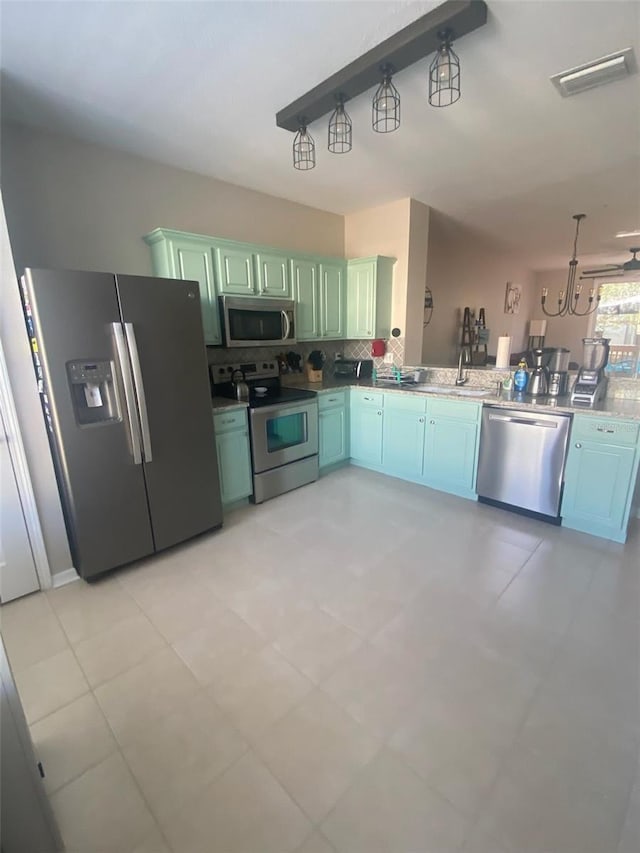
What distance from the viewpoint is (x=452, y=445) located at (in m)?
3.30

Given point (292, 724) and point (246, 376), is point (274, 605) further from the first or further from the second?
Answer: point (246, 376)

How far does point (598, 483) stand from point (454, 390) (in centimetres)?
138

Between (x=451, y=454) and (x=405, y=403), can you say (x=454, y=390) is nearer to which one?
(x=405, y=403)

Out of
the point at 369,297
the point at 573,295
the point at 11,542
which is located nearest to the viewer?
the point at 11,542

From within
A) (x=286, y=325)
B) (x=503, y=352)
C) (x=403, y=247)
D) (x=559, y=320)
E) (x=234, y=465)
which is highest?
(x=403, y=247)

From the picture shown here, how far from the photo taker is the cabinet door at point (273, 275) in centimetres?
336

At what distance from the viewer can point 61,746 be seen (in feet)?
4.58

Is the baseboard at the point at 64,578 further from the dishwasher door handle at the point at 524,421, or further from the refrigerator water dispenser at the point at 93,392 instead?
the dishwasher door handle at the point at 524,421

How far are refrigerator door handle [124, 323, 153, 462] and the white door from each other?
676mm

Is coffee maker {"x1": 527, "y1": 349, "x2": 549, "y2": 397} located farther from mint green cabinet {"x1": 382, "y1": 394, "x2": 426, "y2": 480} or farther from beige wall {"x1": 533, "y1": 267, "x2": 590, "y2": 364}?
beige wall {"x1": 533, "y1": 267, "x2": 590, "y2": 364}

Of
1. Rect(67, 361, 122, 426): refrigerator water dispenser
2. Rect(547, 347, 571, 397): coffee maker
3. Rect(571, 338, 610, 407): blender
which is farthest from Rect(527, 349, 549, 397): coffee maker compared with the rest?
Rect(67, 361, 122, 426): refrigerator water dispenser

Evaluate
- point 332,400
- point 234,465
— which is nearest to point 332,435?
point 332,400

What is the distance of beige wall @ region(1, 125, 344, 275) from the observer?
7.84ft

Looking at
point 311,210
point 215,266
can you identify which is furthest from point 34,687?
point 311,210
